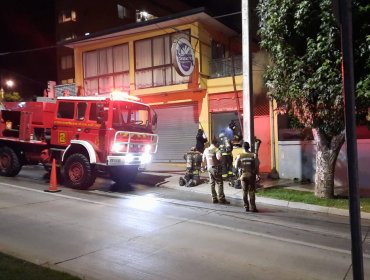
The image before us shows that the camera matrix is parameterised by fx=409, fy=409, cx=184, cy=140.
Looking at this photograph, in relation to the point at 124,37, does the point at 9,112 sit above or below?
below

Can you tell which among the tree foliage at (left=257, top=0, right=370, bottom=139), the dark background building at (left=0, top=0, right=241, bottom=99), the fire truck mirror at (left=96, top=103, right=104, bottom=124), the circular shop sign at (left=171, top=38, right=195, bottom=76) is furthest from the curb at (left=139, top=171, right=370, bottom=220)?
the dark background building at (left=0, top=0, right=241, bottom=99)

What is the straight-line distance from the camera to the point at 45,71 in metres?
48.3

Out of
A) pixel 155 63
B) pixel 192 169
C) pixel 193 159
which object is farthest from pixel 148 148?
pixel 155 63

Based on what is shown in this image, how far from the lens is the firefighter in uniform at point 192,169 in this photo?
12961mm

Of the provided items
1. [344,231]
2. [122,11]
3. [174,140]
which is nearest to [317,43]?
[344,231]

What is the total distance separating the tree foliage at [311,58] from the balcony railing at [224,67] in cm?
642

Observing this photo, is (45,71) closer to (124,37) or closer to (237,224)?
(124,37)

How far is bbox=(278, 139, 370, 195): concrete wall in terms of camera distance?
13391 millimetres

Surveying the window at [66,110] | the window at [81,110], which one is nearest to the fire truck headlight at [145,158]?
the window at [81,110]

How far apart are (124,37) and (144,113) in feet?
29.0

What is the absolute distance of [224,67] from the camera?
1833 centimetres

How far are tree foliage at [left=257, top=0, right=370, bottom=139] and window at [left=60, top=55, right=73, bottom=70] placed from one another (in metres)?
32.4

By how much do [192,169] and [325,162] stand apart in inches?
162

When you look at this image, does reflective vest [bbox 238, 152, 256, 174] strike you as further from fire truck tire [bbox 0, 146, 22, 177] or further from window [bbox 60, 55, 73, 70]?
window [bbox 60, 55, 73, 70]
